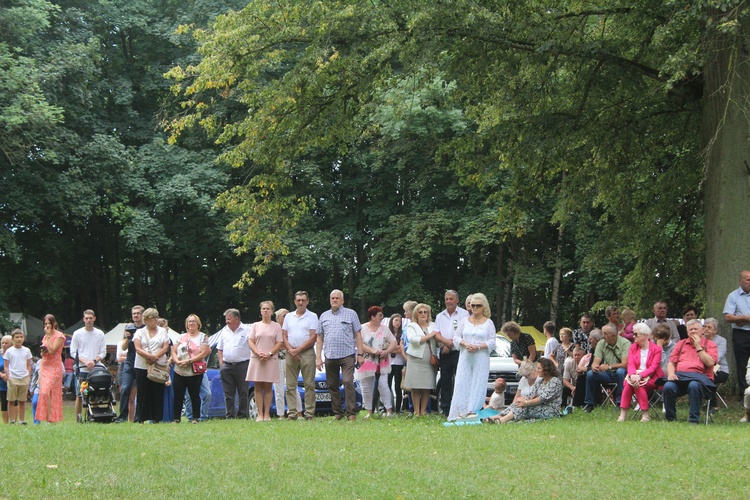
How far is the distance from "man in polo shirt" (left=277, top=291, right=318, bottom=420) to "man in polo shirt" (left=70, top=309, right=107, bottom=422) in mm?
3466

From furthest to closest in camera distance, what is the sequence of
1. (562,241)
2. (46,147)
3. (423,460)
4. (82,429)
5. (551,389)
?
(562,241)
(46,147)
(551,389)
(82,429)
(423,460)

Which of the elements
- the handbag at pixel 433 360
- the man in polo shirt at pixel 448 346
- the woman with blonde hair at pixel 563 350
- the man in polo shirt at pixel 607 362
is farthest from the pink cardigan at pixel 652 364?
the handbag at pixel 433 360

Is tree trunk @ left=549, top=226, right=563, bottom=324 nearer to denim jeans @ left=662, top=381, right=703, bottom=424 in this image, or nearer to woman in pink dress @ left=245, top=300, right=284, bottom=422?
woman in pink dress @ left=245, top=300, right=284, bottom=422

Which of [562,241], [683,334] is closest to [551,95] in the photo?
[683,334]

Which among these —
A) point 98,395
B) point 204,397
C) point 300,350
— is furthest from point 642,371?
point 98,395

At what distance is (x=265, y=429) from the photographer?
12516 mm

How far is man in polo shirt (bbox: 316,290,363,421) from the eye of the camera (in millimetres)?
14734

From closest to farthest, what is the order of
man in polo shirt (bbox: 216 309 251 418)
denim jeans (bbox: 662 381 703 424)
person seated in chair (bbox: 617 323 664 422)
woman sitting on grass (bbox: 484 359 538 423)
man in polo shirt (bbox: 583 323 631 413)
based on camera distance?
denim jeans (bbox: 662 381 703 424), person seated in chair (bbox: 617 323 664 422), woman sitting on grass (bbox: 484 359 538 423), man in polo shirt (bbox: 583 323 631 413), man in polo shirt (bbox: 216 309 251 418)

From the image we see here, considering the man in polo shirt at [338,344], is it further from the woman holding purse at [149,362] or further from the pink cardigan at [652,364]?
the pink cardigan at [652,364]

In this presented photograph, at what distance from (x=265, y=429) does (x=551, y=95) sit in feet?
31.4

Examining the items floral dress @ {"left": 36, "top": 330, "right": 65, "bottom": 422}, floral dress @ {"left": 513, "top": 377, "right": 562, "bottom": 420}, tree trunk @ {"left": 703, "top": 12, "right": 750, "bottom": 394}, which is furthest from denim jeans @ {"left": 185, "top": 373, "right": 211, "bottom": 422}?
tree trunk @ {"left": 703, "top": 12, "right": 750, "bottom": 394}

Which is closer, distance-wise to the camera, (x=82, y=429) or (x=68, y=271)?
(x=82, y=429)

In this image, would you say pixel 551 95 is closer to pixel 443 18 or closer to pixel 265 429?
pixel 443 18

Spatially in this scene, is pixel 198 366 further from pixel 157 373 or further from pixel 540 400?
pixel 540 400
